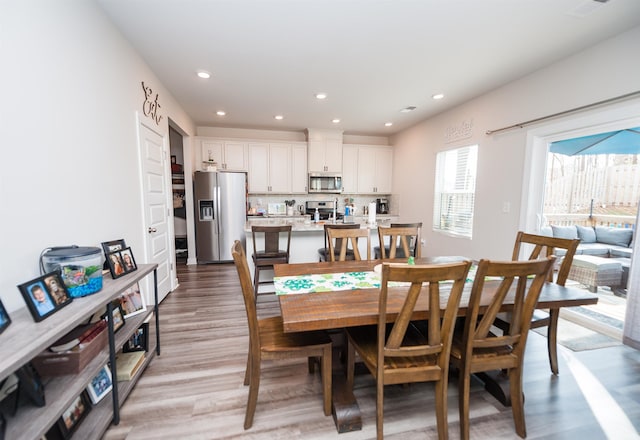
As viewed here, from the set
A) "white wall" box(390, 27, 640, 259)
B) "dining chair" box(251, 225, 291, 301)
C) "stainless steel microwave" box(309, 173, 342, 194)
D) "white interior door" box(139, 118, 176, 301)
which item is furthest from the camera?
"stainless steel microwave" box(309, 173, 342, 194)

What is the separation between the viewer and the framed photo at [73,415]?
3.95 ft

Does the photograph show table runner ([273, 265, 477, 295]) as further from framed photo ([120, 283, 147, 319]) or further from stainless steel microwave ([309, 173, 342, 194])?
stainless steel microwave ([309, 173, 342, 194])

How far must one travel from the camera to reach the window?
3.83 m

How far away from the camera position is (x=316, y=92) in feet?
11.4

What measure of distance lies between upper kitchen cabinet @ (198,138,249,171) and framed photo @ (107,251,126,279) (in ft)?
12.2

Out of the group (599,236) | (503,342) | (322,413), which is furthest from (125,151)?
(599,236)

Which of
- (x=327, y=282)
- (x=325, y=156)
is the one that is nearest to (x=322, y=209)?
(x=325, y=156)

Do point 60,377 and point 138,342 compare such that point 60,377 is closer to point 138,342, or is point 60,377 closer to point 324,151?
point 138,342

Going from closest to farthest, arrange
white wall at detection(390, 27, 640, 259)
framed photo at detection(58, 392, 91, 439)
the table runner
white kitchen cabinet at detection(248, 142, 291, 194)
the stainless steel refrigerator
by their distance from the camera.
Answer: framed photo at detection(58, 392, 91, 439) < the table runner < white wall at detection(390, 27, 640, 259) < the stainless steel refrigerator < white kitchen cabinet at detection(248, 142, 291, 194)

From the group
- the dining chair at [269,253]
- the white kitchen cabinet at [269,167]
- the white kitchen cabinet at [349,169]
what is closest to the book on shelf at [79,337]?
the dining chair at [269,253]

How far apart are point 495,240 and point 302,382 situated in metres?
2.98

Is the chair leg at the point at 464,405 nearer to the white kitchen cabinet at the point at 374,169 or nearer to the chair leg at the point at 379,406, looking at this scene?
the chair leg at the point at 379,406

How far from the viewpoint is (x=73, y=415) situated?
129 cm

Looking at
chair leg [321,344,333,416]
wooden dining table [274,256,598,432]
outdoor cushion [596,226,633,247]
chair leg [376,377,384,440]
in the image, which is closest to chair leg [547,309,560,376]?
wooden dining table [274,256,598,432]
